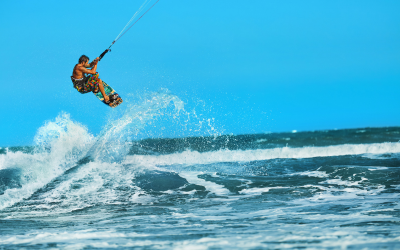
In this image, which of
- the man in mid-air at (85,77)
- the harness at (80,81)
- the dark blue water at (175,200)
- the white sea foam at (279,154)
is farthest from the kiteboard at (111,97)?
the white sea foam at (279,154)

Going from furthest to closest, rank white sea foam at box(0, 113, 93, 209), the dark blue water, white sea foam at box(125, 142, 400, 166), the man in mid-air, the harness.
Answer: white sea foam at box(125, 142, 400, 166) → white sea foam at box(0, 113, 93, 209) → the harness → the man in mid-air → the dark blue water

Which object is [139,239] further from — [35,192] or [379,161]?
[379,161]

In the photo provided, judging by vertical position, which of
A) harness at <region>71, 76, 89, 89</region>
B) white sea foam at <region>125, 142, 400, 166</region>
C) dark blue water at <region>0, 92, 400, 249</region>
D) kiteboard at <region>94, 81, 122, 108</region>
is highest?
harness at <region>71, 76, 89, 89</region>

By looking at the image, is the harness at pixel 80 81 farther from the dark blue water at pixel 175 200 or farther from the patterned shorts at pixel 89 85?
the dark blue water at pixel 175 200

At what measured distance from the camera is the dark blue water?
5105 mm

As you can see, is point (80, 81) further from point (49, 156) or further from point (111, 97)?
point (49, 156)

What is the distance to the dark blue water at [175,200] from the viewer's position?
16.8 ft

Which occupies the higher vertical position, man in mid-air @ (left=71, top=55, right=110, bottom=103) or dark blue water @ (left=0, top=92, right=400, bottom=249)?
man in mid-air @ (left=71, top=55, right=110, bottom=103)

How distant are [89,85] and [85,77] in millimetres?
288

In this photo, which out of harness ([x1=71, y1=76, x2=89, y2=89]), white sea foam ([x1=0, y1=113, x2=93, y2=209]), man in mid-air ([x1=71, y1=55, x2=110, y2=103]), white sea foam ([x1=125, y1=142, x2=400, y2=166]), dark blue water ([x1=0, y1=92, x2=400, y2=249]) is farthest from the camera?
white sea foam ([x1=125, y1=142, x2=400, y2=166])

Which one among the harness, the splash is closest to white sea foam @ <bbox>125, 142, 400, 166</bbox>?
the splash

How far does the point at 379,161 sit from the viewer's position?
47.0 ft

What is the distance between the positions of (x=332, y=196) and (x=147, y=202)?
15.5 ft

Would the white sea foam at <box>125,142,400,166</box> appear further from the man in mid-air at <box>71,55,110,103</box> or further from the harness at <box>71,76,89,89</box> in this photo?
the harness at <box>71,76,89,89</box>
